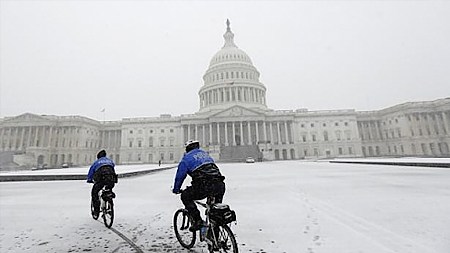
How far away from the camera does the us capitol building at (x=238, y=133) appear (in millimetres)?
70000

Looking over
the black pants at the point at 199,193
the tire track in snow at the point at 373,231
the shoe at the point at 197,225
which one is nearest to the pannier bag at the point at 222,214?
the black pants at the point at 199,193

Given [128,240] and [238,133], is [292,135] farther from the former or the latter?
[128,240]

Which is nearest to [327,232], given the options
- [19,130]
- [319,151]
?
[319,151]

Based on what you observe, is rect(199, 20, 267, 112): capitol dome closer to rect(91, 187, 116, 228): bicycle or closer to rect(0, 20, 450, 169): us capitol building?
rect(0, 20, 450, 169): us capitol building

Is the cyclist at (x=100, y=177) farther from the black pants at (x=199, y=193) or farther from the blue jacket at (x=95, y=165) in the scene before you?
the black pants at (x=199, y=193)

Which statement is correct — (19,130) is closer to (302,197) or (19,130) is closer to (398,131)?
(302,197)

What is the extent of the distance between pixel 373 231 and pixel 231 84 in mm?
78544

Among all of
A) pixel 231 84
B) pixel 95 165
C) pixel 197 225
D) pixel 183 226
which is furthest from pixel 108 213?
pixel 231 84

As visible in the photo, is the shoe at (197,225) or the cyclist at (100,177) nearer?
the shoe at (197,225)

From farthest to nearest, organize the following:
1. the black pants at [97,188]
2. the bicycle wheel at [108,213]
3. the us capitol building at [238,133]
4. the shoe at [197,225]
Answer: the us capitol building at [238,133] < the black pants at [97,188] < the bicycle wheel at [108,213] < the shoe at [197,225]

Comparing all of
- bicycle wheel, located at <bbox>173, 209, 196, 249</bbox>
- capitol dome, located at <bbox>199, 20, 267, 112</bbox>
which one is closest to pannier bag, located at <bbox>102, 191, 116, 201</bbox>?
bicycle wheel, located at <bbox>173, 209, 196, 249</bbox>

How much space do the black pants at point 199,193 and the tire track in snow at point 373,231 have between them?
112 inches

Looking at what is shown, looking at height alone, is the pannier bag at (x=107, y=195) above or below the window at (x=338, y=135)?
below

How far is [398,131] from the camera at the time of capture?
74438 mm
